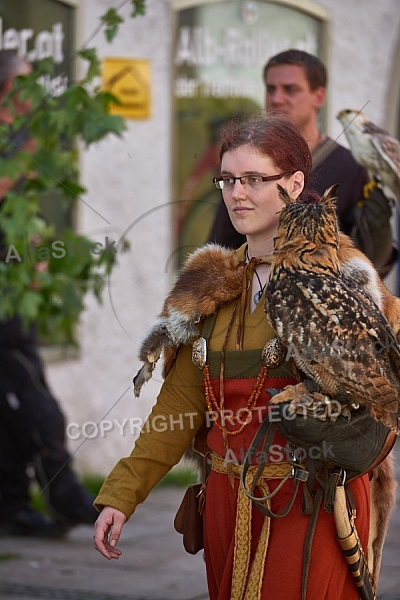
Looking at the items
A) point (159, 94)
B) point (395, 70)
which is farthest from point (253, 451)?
point (395, 70)

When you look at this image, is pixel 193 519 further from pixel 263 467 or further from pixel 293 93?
pixel 293 93

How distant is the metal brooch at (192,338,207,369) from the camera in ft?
9.21

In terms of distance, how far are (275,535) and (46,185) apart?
2.60 meters

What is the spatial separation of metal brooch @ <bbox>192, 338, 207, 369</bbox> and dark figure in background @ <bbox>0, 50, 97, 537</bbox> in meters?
3.45

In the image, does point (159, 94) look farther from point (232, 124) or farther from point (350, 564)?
point (350, 564)

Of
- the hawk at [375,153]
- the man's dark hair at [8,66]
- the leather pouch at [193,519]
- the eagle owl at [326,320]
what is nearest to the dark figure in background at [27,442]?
the man's dark hair at [8,66]

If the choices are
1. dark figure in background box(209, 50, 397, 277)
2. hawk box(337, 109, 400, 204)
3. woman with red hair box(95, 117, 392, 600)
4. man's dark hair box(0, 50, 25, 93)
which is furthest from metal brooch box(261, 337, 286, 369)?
man's dark hair box(0, 50, 25, 93)

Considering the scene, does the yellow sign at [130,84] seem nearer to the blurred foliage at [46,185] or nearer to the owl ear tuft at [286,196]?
the blurred foliage at [46,185]

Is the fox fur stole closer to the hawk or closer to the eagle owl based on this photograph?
the eagle owl

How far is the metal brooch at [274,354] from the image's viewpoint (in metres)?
2.68

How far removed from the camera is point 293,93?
178 inches

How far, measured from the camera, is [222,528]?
9.22 feet

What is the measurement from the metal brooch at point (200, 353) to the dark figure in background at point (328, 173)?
4.22ft

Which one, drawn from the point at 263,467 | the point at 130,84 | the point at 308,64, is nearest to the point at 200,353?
the point at 263,467
